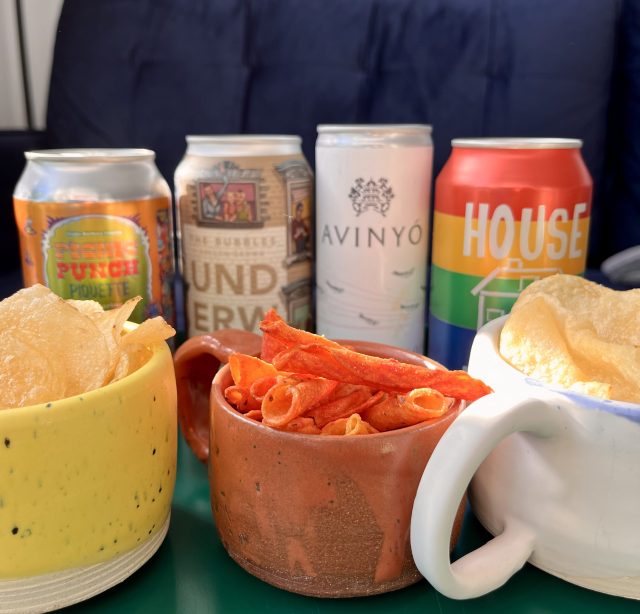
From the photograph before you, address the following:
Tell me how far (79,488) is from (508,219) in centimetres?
40

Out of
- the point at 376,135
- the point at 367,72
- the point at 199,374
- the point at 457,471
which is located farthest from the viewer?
the point at 367,72

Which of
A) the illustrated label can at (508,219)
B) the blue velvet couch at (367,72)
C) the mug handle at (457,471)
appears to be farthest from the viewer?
the blue velvet couch at (367,72)

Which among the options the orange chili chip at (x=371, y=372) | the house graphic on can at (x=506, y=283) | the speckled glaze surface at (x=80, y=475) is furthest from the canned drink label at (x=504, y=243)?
the speckled glaze surface at (x=80, y=475)

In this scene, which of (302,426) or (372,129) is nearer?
(302,426)

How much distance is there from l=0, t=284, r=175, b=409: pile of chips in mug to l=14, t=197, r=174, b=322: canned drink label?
172 mm

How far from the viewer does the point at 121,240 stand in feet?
2.02

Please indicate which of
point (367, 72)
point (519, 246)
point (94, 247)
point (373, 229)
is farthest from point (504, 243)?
point (367, 72)

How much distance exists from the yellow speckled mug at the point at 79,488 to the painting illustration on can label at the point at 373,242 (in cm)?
30

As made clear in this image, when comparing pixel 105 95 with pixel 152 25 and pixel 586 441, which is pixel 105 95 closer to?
pixel 152 25

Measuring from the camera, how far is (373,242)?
26.1 inches

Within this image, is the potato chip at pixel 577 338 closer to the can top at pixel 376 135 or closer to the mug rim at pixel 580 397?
the mug rim at pixel 580 397

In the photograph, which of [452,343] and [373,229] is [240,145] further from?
[452,343]

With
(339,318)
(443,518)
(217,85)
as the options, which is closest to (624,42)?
(217,85)

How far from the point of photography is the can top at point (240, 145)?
0.65m
